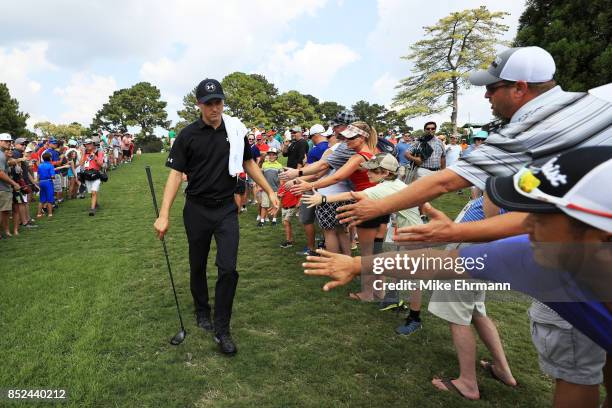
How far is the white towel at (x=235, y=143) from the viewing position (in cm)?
368

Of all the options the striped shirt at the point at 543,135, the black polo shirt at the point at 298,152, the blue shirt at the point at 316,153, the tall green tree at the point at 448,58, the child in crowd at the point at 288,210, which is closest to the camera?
the striped shirt at the point at 543,135

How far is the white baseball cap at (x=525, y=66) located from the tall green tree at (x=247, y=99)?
198 feet

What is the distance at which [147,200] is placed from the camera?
508 inches

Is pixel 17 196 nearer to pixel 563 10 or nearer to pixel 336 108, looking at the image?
pixel 563 10

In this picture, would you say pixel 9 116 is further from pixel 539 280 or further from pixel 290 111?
pixel 539 280

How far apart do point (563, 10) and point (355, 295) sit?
10.3 meters

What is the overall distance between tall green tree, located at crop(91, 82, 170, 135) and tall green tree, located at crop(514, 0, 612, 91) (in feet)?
258

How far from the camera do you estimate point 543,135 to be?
175 centimetres

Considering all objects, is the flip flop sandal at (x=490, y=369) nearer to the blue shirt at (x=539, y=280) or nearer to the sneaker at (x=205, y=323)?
the blue shirt at (x=539, y=280)

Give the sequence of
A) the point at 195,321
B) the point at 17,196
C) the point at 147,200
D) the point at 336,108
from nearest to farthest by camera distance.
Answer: the point at 195,321
the point at 17,196
the point at 147,200
the point at 336,108

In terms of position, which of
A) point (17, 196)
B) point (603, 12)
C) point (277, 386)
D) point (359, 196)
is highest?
point (603, 12)

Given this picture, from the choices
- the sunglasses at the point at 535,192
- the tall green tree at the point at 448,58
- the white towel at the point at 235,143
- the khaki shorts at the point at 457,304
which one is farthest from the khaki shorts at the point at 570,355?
the tall green tree at the point at 448,58

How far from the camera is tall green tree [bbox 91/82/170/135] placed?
77938 mm

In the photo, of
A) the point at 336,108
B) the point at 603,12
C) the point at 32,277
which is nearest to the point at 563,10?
the point at 603,12
